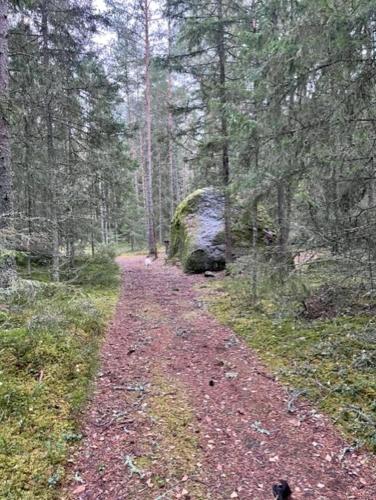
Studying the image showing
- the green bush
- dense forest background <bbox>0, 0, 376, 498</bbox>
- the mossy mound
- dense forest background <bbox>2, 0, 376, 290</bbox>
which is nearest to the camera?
dense forest background <bbox>0, 0, 376, 498</bbox>

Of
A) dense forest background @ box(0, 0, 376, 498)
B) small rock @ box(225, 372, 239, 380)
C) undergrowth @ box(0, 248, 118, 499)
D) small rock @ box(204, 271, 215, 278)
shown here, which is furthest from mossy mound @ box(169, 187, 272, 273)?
small rock @ box(225, 372, 239, 380)

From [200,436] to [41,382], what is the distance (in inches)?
75.3

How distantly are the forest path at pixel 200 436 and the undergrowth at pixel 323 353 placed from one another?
235mm

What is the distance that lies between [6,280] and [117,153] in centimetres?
901

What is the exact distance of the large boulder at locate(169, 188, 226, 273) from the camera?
42.6ft

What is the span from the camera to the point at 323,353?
5141 millimetres

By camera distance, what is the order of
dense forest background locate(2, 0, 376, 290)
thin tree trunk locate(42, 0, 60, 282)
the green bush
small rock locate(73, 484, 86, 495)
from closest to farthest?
1. small rock locate(73, 484, 86, 495)
2. dense forest background locate(2, 0, 376, 290)
3. thin tree trunk locate(42, 0, 60, 282)
4. the green bush

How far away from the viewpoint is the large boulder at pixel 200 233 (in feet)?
42.6

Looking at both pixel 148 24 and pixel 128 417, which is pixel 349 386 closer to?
pixel 128 417

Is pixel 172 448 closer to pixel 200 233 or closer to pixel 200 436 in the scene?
pixel 200 436

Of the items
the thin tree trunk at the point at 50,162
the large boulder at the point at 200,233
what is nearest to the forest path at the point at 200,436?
the thin tree trunk at the point at 50,162

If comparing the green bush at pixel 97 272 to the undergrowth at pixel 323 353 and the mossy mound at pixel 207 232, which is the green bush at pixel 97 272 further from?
the undergrowth at pixel 323 353

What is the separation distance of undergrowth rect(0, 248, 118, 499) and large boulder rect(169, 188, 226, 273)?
21.1ft

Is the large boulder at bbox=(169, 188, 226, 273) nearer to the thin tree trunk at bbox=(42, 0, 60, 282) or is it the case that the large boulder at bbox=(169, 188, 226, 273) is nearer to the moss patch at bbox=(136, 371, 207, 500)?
the thin tree trunk at bbox=(42, 0, 60, 282)
